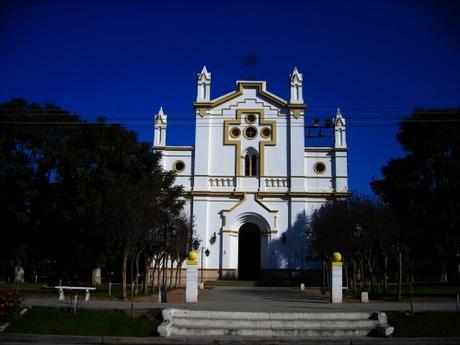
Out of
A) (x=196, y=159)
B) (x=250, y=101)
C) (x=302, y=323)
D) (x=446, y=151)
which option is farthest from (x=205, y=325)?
(x=250, y=101)

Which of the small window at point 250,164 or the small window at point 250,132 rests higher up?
the small window at point 250,132

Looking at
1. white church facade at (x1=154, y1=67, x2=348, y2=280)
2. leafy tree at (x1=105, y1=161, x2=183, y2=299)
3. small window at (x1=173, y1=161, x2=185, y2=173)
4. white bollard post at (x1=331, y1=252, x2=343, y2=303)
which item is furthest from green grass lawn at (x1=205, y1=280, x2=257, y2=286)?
white bollard post at (x1=331, y1=252, x2=343, y2=303)

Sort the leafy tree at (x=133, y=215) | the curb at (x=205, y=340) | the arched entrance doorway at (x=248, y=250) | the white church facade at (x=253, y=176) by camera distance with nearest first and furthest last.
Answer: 1. the curb at (x=205, y=340)
2. the leafy tree at (x=133, y=215)
3. the white church facade at (x=253, y=176)
4. the arched entrance doorway at (x=248, y=250)

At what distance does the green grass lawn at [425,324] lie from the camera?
48.4 feet

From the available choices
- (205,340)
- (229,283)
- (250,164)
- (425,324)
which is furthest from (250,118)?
(205,340)

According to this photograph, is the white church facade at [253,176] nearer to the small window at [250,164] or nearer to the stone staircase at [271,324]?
the small window at [250,164]

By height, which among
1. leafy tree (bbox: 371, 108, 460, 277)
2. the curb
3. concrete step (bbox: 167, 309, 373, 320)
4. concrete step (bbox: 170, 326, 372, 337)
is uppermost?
leafy tree (bbox: 371, 108, 460, 277)

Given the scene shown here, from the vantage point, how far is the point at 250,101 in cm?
4816

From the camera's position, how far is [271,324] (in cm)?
1498

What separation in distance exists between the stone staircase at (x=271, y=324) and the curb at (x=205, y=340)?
520 millimetres

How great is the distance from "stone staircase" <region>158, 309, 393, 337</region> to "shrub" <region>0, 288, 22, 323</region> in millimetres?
4433

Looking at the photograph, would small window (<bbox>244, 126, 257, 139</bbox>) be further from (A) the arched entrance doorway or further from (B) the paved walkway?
(B) the paved walkway

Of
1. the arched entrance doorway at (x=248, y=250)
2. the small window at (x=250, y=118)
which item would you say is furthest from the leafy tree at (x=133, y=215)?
the small window at (x=250, y=118)

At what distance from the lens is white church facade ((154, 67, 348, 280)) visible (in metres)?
44.6
